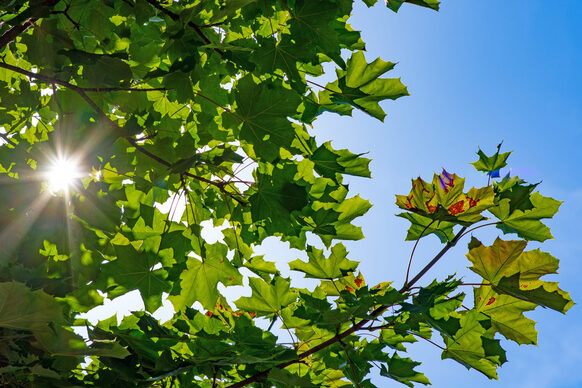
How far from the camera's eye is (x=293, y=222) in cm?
212

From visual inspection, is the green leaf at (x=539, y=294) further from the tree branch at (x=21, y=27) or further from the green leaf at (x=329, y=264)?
the tree branch at (x=21, y=27)

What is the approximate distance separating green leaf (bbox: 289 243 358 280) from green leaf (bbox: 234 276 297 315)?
0.14 m

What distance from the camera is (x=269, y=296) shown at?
2.18 m

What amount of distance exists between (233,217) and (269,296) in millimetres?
441

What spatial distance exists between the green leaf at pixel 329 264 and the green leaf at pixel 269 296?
0.14 metres

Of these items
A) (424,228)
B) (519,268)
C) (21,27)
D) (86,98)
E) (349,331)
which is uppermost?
(21,27)

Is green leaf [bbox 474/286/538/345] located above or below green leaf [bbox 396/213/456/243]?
below

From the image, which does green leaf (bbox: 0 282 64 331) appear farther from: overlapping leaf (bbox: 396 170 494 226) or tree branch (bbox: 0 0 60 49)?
overlapping leaf (bbox: 396 170 494 226)

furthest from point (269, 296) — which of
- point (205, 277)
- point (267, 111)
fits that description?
point (267, 111)

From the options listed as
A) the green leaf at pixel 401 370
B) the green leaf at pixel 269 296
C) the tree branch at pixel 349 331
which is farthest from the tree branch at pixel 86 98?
Result: the green leaf at pixel 401 370

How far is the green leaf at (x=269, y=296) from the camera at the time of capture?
2162mm

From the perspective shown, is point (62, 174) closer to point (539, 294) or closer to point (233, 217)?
point (233, 217)

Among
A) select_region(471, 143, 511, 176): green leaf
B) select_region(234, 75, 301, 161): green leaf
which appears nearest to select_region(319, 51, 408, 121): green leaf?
select_region(234, 75, 301, 161): green leaf

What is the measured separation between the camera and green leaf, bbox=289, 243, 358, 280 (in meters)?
2.13
